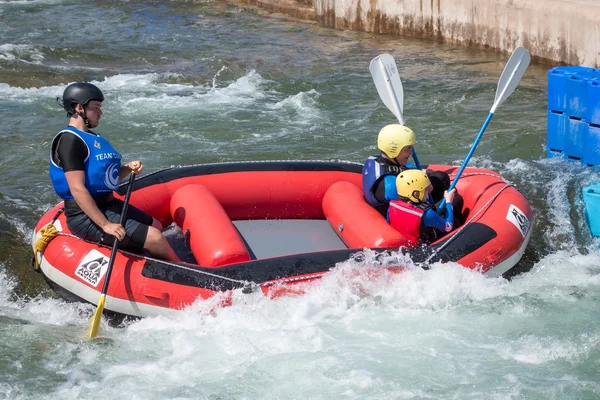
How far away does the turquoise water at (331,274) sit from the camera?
202 inches

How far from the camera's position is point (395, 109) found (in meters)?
7.23

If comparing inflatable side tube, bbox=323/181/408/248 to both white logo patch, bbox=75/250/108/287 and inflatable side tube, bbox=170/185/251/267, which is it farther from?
white logo patch, bbox=75/250/108/287

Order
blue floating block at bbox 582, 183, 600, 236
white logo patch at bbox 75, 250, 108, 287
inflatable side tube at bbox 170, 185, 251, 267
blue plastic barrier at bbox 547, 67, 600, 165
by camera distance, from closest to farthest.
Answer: white logo patch at bbox 75, 250, 108, 287 < inflatable side tube at bbox 170, 185, 251, 267 < blue floating block at bbox 582, 183, 600, 236 < blue plastic barrier at bbox 547, 67, 600, 165

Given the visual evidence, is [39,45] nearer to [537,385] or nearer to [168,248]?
[168,248]


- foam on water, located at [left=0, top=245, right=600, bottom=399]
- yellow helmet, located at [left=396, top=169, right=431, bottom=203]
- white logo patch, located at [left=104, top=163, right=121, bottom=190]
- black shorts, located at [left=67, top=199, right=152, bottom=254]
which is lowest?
foam on water, located at [left=0, top=245, right=600, bottom=399]

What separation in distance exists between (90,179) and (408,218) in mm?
2081

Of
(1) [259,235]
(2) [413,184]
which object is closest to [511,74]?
(2) [413,184]

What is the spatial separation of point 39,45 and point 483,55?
6984 mm

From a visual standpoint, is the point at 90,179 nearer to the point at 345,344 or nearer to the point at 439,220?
the point at 345,344

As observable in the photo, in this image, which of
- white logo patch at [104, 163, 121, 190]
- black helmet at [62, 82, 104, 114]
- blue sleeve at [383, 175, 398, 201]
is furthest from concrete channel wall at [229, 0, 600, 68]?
black helmet at [62, 82, 104, 114]

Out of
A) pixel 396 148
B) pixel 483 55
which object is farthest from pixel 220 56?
pixel 396 148

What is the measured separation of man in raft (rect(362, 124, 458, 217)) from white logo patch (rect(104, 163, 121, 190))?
69.1 inches

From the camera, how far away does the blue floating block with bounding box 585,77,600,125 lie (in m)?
7.85

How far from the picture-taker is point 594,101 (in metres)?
7.90
